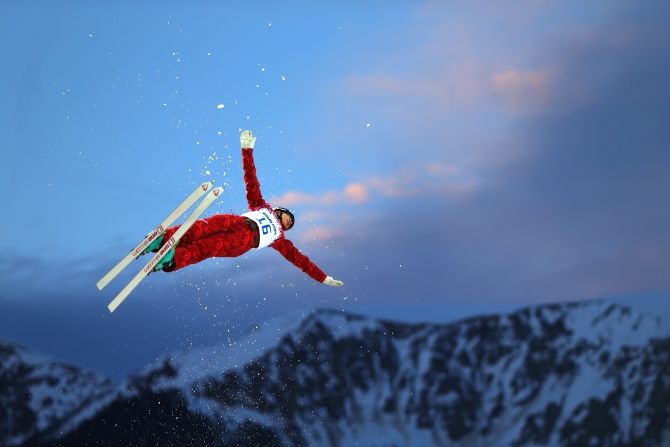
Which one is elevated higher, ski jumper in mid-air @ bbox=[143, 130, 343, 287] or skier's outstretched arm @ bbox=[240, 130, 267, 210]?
skier's outstretched arm @ bbox=[240, 130, 267, 210]

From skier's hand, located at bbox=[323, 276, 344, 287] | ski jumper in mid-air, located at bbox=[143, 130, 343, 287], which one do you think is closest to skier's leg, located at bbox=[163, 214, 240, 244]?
ski jumper in mid-air, located at bbox=[143, 130, 343, 287]

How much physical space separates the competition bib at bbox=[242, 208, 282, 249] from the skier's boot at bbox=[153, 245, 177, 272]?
1.71 metres

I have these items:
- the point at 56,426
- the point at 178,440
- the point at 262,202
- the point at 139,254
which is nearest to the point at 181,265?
the point at 139,254

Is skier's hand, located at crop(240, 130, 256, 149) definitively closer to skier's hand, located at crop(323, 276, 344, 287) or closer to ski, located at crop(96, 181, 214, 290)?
ski, located at crop(96, 181, 214, 290)

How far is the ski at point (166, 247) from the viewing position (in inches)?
448

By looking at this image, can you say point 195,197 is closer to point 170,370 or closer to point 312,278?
point 312,278

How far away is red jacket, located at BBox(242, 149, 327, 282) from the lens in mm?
13320

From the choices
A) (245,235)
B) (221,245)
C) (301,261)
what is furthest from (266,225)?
(301,261)

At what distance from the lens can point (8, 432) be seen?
18225cm

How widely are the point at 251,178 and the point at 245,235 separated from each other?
144 centimetres

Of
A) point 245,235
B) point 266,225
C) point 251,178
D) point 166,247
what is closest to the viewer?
point 166,247

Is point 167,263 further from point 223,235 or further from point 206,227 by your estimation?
point 223,235

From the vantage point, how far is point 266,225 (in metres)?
12.8

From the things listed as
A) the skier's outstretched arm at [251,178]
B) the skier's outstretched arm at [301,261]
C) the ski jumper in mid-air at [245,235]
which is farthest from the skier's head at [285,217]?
the skier's outstretched arm at [301,261]
